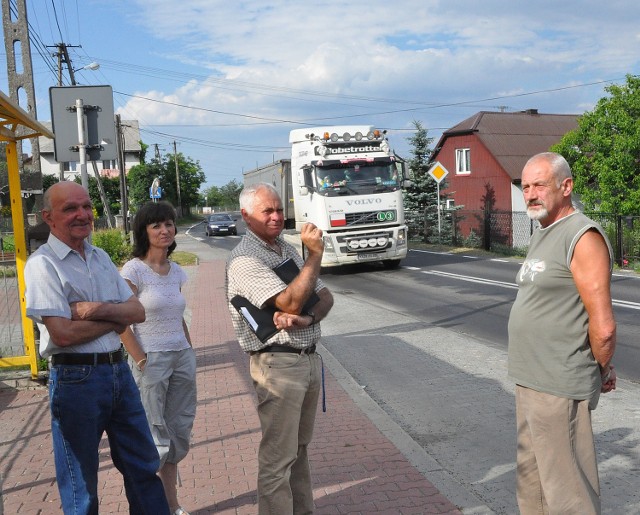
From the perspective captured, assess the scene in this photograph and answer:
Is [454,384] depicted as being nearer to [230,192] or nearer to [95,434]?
[95,434]

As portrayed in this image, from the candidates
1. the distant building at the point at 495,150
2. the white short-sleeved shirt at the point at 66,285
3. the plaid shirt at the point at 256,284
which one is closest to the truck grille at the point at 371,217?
the plaid shirt at the point at 256,284

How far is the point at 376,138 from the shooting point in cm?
1903

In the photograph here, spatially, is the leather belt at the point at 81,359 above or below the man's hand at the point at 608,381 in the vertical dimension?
above

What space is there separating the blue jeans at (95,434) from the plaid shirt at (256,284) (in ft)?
2.03

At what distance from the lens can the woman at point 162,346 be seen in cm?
410

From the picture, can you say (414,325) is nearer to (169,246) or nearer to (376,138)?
(169,246)

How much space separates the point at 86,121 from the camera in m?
6.79

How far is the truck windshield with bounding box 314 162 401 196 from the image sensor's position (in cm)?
1830

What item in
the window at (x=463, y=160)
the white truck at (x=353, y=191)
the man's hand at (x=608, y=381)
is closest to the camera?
the man's hand at (x=608, y=381)

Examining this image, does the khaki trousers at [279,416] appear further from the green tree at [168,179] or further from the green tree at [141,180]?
the green tree at [141,180]

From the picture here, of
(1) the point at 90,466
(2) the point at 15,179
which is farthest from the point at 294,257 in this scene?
(2) the point at 15,179

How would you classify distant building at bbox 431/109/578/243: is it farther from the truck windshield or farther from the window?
the truck windshield

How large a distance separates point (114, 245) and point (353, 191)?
914 centimetres

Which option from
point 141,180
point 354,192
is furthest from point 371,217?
point 141,180
